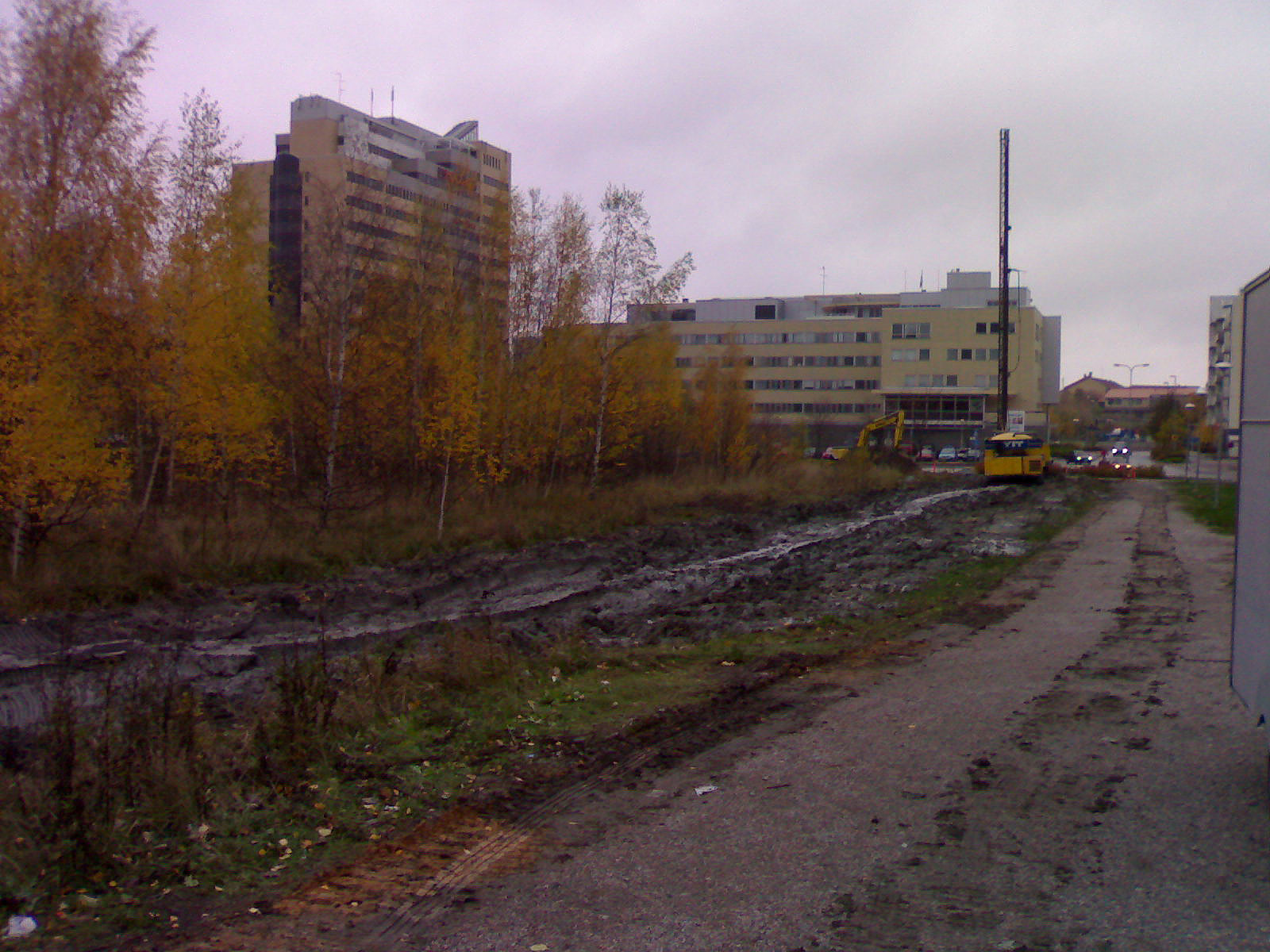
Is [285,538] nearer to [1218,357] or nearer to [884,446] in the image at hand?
[884,446]

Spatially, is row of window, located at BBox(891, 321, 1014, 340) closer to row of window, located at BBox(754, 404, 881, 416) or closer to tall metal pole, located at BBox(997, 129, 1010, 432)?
row of window, located at BBox(754, 404, 881, 416)

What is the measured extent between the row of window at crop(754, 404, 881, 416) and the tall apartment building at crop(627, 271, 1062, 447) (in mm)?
102

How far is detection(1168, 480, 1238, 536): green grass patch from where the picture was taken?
3049cm

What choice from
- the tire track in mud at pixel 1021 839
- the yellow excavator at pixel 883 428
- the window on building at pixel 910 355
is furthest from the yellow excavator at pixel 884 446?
the tire track in mud at pixel 1021 839

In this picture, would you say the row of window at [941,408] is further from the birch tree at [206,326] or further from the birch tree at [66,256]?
the birch tree at [66,256]

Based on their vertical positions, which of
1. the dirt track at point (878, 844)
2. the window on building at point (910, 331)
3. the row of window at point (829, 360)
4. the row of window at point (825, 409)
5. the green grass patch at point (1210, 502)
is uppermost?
the window on building at point (910, 331)

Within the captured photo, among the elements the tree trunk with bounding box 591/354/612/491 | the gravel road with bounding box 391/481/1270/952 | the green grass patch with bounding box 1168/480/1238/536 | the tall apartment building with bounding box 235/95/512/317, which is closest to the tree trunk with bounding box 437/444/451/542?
the tall apartment building with bounding box 235/95/512/317

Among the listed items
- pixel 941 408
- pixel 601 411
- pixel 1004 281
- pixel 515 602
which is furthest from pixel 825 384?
pixel 515 602

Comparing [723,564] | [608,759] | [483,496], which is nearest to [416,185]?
[483,496]

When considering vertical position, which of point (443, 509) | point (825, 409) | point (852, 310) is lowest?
point (443, 509)

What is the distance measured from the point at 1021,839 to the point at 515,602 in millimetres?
14557

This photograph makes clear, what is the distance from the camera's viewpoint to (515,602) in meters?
20.3

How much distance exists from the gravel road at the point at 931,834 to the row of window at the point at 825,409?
84679 mm

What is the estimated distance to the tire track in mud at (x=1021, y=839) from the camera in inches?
209
